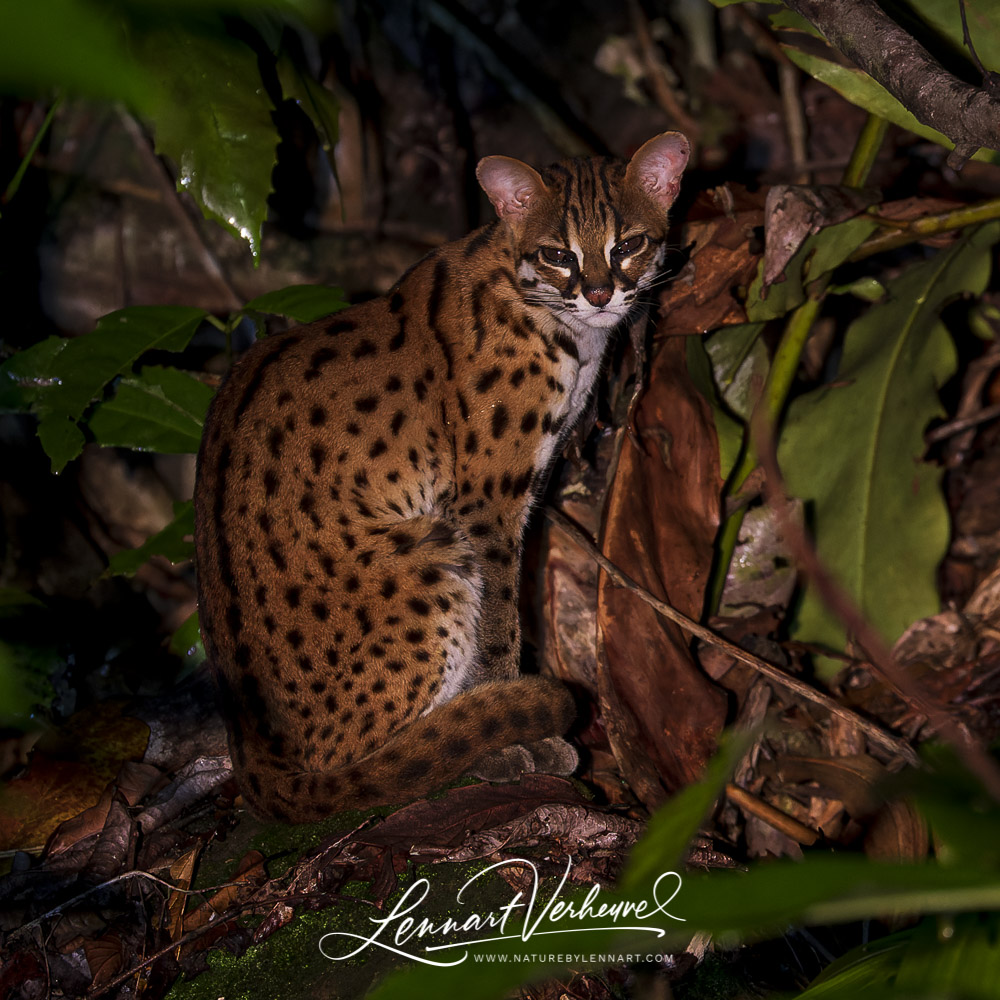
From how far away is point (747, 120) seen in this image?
17.0 ft

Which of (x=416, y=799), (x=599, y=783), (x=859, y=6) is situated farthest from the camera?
(x=599, y=783)

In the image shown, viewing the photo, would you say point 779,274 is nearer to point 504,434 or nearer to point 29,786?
point 504,434

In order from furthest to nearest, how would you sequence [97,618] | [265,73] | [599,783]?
1. [97,618]
2. [265,73]
3. [599,783]

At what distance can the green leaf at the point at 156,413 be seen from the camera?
3373 millimetres

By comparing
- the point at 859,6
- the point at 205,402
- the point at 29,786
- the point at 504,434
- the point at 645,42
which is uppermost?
the point at 645,42

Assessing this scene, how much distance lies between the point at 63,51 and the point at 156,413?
3.28m

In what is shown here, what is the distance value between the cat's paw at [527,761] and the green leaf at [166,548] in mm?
1351

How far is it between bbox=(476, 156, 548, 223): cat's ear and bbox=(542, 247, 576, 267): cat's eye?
0.17 meters

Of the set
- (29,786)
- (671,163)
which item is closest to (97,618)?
(29,786)

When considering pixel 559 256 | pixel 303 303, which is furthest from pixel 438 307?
pixel 303 303

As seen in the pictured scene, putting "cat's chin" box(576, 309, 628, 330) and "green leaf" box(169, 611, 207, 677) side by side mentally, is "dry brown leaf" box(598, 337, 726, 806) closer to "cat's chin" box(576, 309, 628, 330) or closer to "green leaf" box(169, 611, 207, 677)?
"cat's chin" box(576, 309, 628, 330)

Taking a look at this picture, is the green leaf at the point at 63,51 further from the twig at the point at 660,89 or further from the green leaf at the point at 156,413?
the twig at the point at 660,89

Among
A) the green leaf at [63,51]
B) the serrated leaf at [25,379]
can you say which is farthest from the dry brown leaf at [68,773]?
the green leaf at [63,51]

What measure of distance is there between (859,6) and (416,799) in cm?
251
